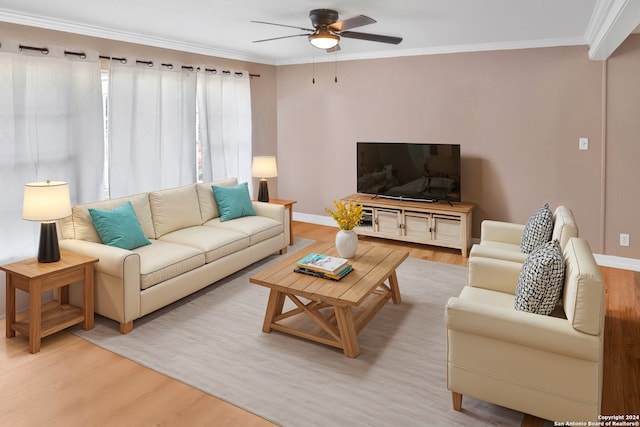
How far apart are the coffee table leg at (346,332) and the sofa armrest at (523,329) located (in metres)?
0.86

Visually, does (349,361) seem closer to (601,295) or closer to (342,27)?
(601,295)

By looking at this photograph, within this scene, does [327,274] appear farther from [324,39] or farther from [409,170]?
[409,170]

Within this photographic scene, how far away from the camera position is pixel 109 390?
268 centimetres

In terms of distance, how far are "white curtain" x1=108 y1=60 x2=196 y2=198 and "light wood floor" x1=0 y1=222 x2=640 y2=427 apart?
193 cm

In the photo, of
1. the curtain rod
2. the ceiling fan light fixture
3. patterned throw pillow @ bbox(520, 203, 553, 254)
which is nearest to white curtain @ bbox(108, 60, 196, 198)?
the curtain rod

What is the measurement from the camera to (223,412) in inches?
97.7

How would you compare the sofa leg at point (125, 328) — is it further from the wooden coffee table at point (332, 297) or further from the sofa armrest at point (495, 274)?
the sofa armrest at point (495, 274)

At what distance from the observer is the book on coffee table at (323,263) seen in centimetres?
332

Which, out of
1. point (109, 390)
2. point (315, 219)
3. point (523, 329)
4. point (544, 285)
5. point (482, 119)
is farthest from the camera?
point (315, 219)

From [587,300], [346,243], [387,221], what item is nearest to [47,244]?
[346,243]

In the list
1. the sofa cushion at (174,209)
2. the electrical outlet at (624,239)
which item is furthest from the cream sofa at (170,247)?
the electrical outlet at (624,239)

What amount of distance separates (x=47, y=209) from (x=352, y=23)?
2.71m

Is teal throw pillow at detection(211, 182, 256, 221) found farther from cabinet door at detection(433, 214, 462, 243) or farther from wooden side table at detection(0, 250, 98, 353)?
cabinet door at detection(433, 214, 462, 243)

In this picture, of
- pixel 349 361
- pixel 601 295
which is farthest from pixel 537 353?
pixel 349 361
